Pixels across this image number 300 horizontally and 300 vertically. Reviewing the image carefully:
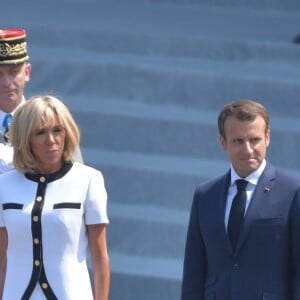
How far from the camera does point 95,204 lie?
435 cm

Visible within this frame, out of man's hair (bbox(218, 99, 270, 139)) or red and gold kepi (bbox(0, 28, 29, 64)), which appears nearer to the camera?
man's hair (bbox(218, 99, 270, 139))

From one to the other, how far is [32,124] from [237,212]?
0.78 m

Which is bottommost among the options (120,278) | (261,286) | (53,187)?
(120,278)

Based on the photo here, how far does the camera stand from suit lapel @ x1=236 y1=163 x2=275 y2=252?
4.19 meters

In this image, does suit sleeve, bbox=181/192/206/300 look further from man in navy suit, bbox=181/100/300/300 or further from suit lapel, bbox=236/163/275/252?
suit lapel, bbox=236/163/275/252

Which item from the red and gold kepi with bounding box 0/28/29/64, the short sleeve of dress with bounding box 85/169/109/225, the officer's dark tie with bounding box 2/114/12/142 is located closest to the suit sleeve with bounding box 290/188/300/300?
the short sleeve of dress with bounding box 85/169/109/225

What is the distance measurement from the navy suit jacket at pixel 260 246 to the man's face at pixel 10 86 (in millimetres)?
1005

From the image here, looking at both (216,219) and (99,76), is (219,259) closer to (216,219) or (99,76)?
(216,219)

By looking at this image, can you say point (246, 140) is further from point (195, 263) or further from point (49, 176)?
point (49, 176)

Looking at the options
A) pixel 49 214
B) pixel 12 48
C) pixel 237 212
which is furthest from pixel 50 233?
→ pixel 12 48

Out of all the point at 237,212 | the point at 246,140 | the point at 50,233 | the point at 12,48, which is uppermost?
the point at 12,48

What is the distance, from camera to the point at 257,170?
4.27 m

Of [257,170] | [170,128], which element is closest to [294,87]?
[170,128]

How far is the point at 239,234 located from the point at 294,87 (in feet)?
7.41
